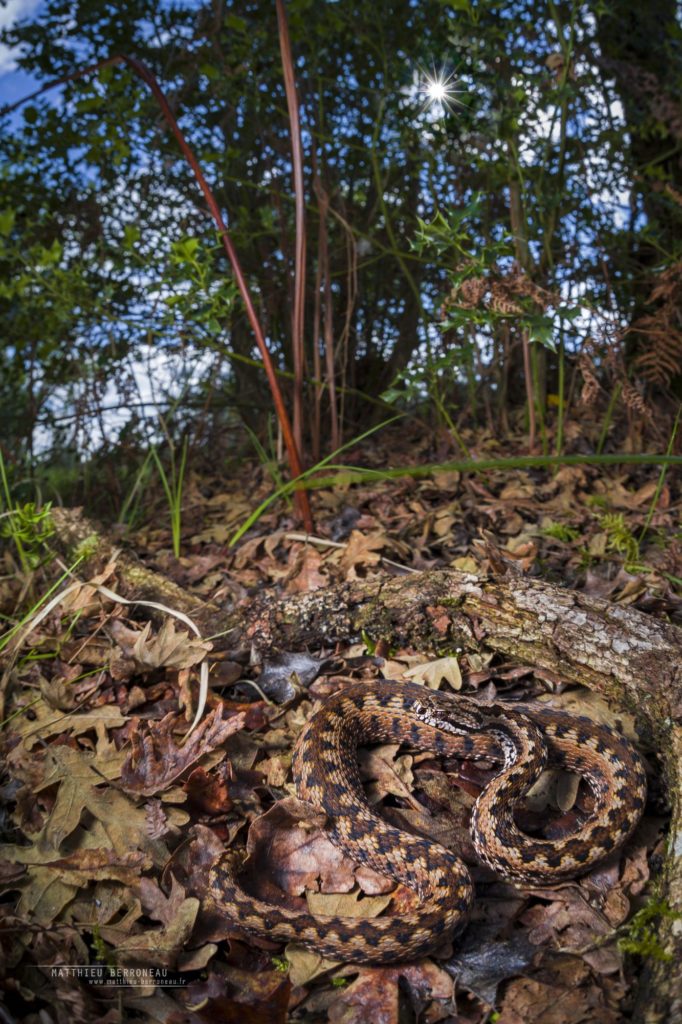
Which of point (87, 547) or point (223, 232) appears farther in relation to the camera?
point (87, 547)

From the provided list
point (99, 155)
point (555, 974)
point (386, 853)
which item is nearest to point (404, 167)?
point (99, 155)

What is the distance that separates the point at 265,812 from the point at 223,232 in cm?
309

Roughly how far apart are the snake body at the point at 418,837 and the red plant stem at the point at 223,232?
1666mm

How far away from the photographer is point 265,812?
9.21ft

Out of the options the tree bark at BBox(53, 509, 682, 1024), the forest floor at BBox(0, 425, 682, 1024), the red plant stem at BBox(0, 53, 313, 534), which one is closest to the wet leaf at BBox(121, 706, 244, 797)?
the forest floor at BBox(0, 425, 682, 1024)

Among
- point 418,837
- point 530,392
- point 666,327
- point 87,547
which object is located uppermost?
point 666,327

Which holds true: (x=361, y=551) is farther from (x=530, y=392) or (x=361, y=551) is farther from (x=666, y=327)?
(x=666, y=327)

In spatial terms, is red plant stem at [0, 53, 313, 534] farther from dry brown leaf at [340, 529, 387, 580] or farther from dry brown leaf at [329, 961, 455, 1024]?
dry brown leaf at [329, 961, 455, 1024]

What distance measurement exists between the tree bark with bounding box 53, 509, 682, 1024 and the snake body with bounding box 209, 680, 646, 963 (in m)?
0.21

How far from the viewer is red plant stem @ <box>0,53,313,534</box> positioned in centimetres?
389

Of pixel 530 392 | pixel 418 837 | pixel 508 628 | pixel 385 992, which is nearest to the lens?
pixel 385 992

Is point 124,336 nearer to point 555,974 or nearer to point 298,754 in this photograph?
point 298,754

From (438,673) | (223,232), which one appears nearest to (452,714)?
(438,673)

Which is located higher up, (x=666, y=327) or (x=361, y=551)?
(x=666, y=327)
